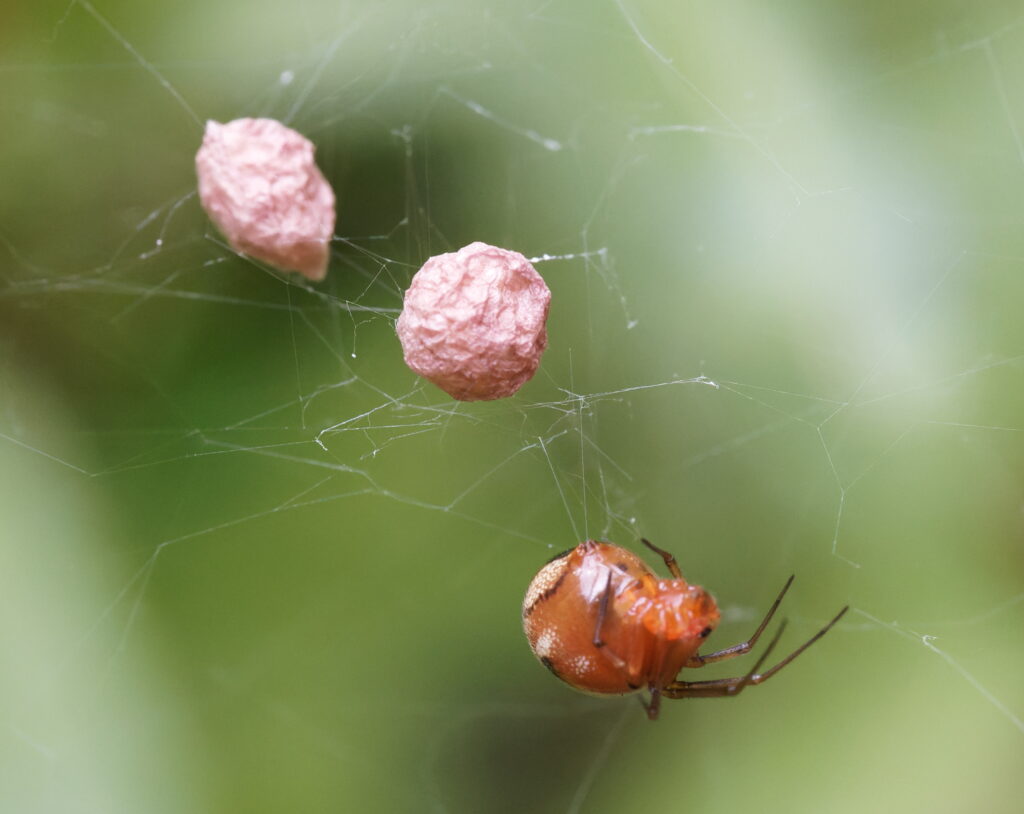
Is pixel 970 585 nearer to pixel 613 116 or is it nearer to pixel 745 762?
pixel 745 762

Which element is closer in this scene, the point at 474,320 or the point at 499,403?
the point at 474,320

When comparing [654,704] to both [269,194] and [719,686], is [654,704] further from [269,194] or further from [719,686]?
[269,194]

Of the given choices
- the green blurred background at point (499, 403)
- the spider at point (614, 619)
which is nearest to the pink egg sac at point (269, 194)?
the green blurred background at point (499, 403)

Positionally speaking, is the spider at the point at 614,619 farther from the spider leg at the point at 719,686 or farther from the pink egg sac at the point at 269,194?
the pink egg sac at the point at 269,194

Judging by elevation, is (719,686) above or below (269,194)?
below

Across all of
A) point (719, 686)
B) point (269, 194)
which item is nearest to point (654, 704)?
point (719, 686)

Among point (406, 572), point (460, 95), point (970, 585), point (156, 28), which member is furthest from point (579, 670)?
point (156, 28)
